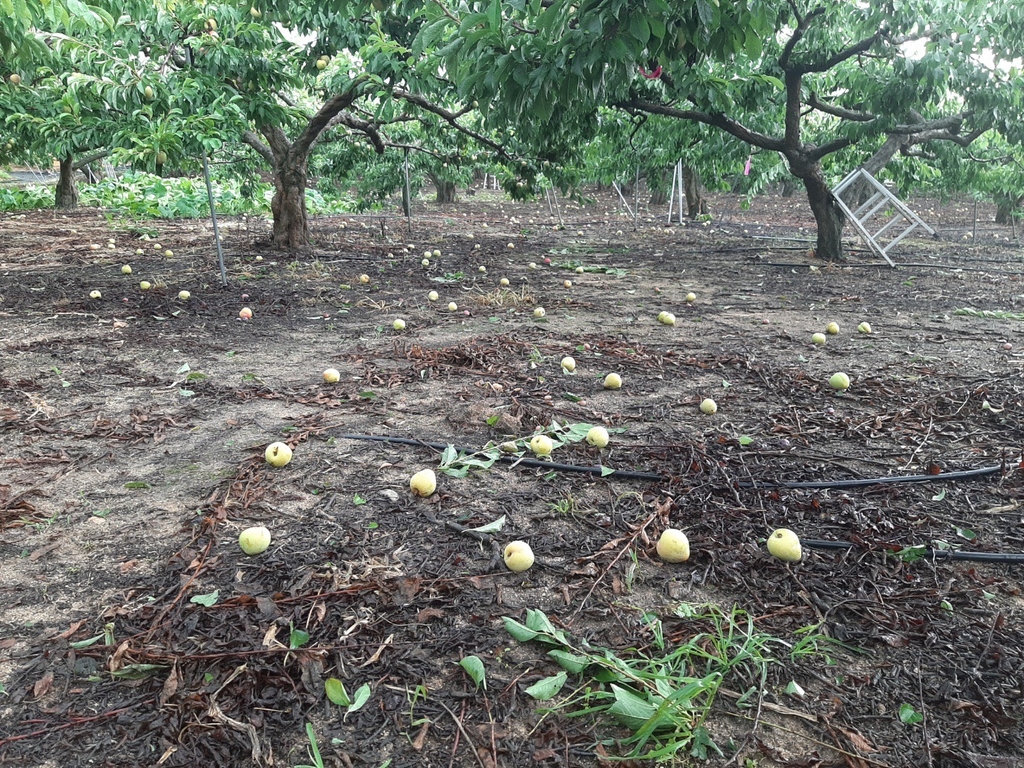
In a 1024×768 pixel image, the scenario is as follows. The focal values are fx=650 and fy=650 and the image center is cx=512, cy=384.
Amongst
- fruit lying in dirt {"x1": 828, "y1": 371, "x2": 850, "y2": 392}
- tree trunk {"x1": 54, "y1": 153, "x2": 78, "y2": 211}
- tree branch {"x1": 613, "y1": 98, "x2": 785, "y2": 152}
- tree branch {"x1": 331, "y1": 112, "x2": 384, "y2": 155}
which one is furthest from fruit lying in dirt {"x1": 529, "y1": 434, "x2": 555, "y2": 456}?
tree trunk {"x1": 54, "y1": 153, "x2": 78, "y2": 211}

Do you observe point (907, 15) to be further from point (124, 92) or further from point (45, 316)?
point (45, 316)

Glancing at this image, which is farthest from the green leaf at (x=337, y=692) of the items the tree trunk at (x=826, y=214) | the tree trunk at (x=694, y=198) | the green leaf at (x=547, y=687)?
the tree trunk at (x=694, y=198)

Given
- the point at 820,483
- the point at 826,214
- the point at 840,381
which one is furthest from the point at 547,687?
the point at 826,214

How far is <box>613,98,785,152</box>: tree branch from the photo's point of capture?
31.9 ft

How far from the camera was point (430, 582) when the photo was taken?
241 cm

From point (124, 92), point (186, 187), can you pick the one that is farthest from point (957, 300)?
point (186, 187)

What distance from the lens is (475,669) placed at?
198 centimetres

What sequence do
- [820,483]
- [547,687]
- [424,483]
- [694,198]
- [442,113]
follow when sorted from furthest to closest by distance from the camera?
[694,198], [442,113], [820,483], [424,483], [547,687]

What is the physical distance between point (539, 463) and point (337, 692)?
168 centimetres

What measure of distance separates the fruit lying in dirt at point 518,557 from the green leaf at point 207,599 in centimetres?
106

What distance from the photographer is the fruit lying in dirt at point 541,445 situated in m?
3.41

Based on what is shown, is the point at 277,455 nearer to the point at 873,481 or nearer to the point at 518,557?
the point at 518,557

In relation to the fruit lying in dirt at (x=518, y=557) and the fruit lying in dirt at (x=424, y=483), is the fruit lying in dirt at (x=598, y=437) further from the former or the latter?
the fruit lying in dirt at (x=518, y=557)

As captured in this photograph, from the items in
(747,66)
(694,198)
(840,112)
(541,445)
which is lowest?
(541,445)
